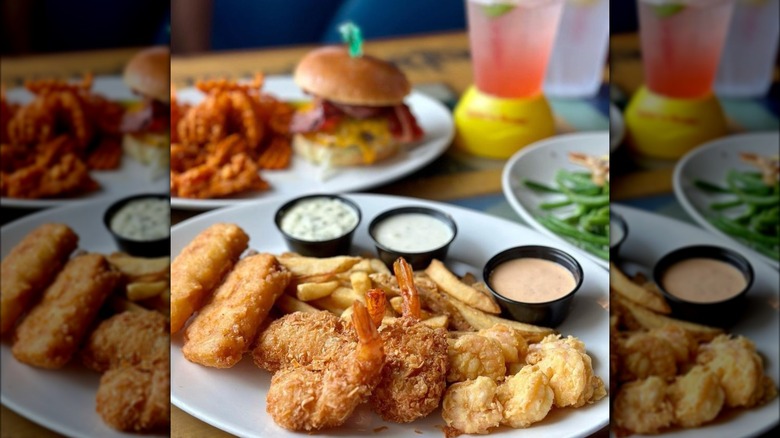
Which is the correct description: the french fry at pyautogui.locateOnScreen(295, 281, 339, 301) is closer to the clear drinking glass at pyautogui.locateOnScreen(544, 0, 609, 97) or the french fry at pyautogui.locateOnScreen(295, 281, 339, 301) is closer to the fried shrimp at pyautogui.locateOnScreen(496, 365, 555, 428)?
the fried shrimp at pyautogui.locateOnScreen(496, 365, 555, 428)

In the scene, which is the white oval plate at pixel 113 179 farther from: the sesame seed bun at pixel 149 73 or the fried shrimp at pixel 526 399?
the fried shrimp at pixel 526 399

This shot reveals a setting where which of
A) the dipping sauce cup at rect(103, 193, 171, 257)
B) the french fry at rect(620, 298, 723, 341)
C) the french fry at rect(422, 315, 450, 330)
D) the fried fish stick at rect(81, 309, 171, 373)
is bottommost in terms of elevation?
the french fry at rect(422, 315, 450, 330)

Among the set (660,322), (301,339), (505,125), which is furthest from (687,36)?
(505,125)

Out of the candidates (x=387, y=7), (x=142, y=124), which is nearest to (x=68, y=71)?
(x=142, y=124)

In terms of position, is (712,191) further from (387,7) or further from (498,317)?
(387,7)

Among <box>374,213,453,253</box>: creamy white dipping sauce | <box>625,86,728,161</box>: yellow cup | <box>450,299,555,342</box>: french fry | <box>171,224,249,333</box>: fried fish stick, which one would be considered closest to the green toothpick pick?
<box>374,213,453,253</box>: creamy white dipping sauce

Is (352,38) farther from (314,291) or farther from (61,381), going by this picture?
(61,381)

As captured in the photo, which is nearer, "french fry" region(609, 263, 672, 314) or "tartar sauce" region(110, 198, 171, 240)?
"tartar sauce" region(110, 198, 171, 240)
